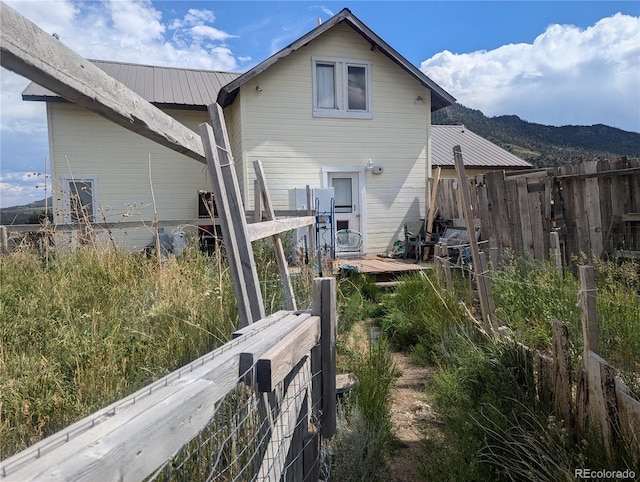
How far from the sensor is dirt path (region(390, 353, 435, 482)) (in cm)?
269

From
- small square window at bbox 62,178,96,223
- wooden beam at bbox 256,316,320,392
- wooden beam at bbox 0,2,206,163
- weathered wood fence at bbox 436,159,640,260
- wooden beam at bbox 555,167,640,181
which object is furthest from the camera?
weathered wood fence at bbox 436,159,640,260

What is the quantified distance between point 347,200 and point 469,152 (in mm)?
7619

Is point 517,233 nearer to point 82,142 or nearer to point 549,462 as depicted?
point 549,462

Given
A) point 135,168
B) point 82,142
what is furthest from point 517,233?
point 82,142

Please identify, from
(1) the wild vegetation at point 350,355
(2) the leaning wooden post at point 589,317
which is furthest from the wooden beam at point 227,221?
(2) the leaning wooden post at point 589,317

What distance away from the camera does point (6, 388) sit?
228 cm

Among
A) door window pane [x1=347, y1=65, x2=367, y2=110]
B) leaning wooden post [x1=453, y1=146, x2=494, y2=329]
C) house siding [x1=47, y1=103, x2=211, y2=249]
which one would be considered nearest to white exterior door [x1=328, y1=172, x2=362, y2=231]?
door window pane [x1=347, y1=65, x2=367, y2=110]

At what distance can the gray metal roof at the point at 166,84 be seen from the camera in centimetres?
1142

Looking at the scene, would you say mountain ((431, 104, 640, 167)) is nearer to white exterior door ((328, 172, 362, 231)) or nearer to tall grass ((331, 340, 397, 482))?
white exterior door ((328, 172, 362, 231))

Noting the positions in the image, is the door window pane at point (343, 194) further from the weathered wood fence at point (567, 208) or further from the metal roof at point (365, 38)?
the weathered wood fence at point (567, 208)

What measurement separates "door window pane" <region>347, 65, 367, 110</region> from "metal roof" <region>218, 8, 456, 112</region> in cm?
70

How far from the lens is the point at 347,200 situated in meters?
11.4

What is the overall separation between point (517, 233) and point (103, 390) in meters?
6.60

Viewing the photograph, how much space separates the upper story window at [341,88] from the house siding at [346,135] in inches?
6.0
